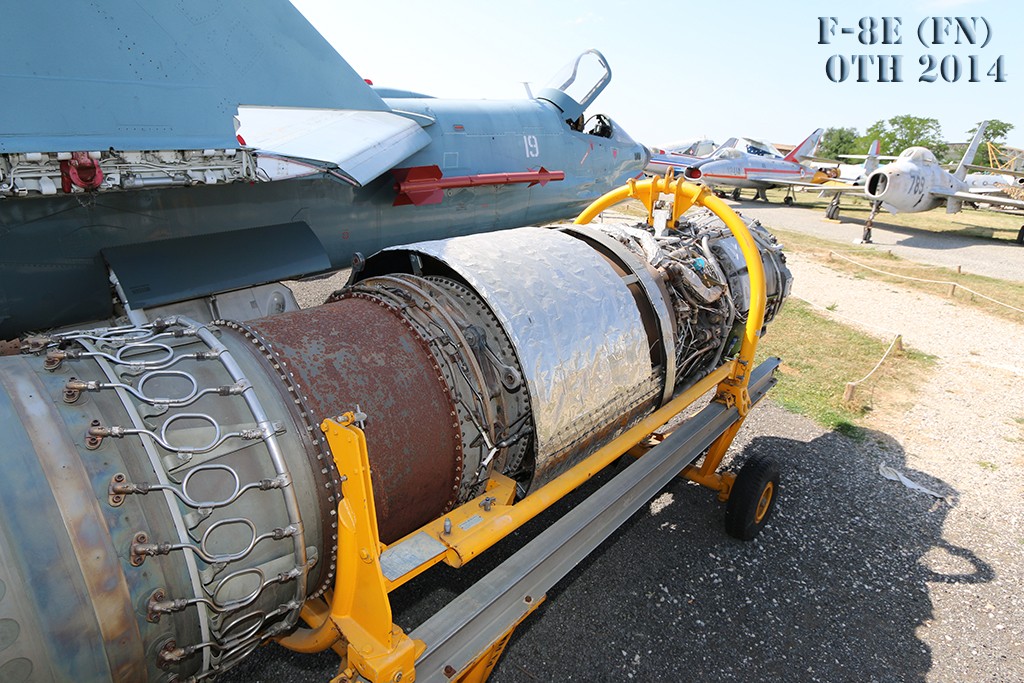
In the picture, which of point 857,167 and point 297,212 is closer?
point 297,212

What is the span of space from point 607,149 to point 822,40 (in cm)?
542

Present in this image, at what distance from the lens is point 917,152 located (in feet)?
68.9

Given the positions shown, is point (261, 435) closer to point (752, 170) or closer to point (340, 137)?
point (340, 137)

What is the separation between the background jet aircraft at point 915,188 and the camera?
19.8m

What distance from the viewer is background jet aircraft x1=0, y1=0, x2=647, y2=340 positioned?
3.73 meters

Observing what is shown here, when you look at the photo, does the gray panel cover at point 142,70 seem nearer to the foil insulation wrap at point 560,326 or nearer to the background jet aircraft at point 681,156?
the foil insulation wrap at point 560,326

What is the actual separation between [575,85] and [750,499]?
7.66 meters

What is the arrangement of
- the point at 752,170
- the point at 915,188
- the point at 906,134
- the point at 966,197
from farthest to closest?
the point at 906,134 < the point at 752,170 < the point at 966,197 < the point at 915,188

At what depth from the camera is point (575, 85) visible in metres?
9.61

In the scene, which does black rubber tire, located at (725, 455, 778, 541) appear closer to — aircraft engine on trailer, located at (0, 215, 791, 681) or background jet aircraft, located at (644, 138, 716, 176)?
aircraft engine on trailer, located at (0, 215, 791, 681)

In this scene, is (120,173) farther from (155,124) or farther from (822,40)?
(822,40)

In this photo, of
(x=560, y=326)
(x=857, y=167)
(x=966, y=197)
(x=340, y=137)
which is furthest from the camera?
(x=857, y=167)

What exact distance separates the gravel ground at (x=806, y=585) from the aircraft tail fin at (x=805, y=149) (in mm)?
29433

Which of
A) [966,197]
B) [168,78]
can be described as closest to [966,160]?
[966,197]
